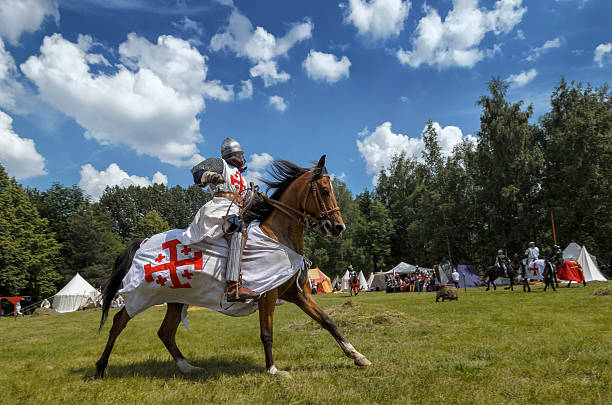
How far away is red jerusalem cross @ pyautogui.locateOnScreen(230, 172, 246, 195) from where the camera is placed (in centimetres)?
592

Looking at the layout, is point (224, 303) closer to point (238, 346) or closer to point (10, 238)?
point (238, 346)

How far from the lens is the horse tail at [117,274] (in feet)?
20.6

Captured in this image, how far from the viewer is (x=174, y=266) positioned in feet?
18.3

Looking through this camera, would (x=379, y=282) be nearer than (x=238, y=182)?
No

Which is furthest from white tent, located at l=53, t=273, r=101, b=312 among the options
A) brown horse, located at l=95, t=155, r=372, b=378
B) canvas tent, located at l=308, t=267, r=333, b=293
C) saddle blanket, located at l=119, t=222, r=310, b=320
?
brown horse, located at l=95, t=155, r=372, b=378

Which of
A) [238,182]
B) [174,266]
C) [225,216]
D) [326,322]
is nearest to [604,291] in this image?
[326,322]

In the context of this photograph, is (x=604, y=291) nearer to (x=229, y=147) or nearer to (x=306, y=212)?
(x=306, y=212)

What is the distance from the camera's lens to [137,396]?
4.51 metres

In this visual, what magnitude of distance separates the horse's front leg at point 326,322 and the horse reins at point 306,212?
112 centimetres

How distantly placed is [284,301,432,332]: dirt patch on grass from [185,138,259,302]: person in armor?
4.43m

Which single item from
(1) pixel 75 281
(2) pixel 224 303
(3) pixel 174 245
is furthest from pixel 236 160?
(1) pixel 75 281

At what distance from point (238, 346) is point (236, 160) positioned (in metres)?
4.02

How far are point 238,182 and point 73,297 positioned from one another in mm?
36636

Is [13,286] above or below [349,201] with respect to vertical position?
below
